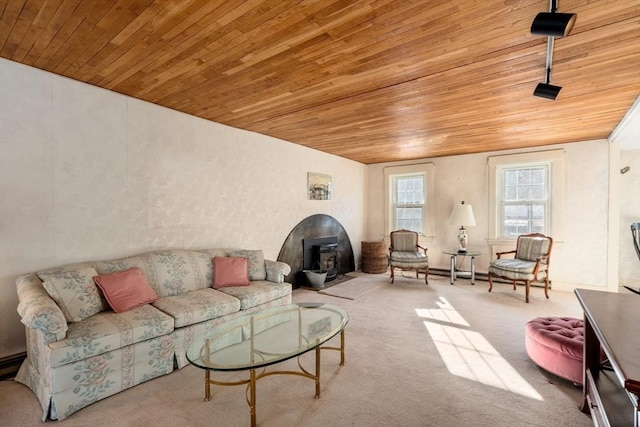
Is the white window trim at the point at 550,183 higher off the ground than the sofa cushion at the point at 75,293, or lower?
higher

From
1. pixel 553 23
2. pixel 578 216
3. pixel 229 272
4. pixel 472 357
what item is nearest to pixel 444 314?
pixel 472 357

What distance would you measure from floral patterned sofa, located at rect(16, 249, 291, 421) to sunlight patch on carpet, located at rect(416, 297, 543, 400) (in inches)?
72.9

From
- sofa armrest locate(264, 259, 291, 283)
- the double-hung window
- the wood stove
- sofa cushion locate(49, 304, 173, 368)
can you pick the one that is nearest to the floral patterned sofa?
sofa cushion locate(49, 304, 173, 368)

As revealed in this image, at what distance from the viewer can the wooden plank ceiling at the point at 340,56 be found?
1.69 metres

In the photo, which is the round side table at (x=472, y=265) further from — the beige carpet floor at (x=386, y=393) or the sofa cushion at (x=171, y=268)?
the sofa cushion at (x=171, y=268)

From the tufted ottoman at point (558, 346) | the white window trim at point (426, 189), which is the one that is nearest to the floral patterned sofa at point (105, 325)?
the tufted ottoman at point (558, 346)

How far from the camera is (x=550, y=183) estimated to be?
4953 millimetres

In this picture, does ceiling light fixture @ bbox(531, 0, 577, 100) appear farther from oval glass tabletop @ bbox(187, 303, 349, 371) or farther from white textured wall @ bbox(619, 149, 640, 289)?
white textured wall @ bbox(619, 149, 640, 289)

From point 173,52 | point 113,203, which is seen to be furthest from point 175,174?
point 173,52

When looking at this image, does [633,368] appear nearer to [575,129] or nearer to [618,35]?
[618,35]

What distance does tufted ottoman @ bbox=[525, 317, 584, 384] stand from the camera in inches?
82.7

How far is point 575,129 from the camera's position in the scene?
4.02 meters

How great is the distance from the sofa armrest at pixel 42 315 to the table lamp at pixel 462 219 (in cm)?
541

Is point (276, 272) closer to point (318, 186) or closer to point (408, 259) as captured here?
point (318, 186)
